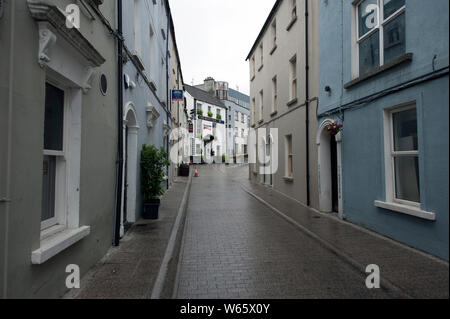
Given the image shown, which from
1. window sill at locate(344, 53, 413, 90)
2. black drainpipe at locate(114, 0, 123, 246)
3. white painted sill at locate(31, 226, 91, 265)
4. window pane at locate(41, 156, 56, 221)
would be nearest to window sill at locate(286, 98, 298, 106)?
window sill at locate(344, 53, 413, 90)

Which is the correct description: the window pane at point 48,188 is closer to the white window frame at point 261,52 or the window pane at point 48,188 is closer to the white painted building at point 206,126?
the white window frame at point 261,52

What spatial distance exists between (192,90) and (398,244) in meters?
38.2

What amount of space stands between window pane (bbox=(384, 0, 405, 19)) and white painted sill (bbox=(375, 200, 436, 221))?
3631mm

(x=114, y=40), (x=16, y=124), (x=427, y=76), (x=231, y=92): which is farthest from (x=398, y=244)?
(x=231, y=92)

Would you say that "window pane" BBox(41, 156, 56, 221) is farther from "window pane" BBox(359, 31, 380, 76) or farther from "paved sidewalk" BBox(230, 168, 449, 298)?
"window pane" BBox(359, 31, 380, 76)

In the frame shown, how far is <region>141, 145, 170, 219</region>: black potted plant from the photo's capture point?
809 cm

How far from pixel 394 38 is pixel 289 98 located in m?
6.21

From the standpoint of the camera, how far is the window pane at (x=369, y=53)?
6.41m

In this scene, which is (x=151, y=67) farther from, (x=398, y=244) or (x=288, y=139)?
(x=398, y=244)

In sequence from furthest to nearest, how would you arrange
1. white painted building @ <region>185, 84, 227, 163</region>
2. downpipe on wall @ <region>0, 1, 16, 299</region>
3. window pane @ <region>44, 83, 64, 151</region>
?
white painted building @ <region>185, 84, 227, 163</region> → window pane @ <region>44, 83, 64, 151</region> → downpipe on wall @ <region>0, 1, 16, 299</region>

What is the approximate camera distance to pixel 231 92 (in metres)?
53.2

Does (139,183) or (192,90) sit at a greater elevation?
(192,90)

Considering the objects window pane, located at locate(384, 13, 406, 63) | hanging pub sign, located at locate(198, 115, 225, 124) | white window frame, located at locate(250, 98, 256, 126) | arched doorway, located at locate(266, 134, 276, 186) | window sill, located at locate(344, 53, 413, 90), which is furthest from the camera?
hanging pub sign, located at locate(198, 115, 225, 124)

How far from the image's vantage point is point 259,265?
4.76 metres
